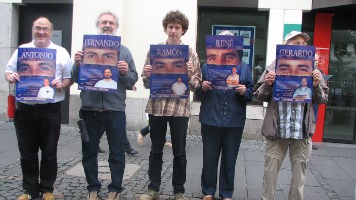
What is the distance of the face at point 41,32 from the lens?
4.06 meters

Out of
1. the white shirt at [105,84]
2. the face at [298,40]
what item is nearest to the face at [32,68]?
the white shirt at [105,84]

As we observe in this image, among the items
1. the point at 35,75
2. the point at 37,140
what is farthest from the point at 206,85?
the point at 37,140

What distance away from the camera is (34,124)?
13.6 feet

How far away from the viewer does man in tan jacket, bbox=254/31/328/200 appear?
387cm

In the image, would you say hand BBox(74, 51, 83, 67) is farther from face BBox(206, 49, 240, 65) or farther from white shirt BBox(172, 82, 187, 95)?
face BBox(206, 49, 240, 65)

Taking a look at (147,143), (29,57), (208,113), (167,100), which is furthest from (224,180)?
(147,143)

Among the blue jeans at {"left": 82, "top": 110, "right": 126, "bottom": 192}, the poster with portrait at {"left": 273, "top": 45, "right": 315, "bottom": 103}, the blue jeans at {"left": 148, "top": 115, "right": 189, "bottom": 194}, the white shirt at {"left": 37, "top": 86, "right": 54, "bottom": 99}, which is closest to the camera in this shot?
the poster with portrait at {"left": 273, "top": 45, "right": 315, "bottom": 103}

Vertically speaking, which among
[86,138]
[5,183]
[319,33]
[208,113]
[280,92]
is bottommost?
[5,183]

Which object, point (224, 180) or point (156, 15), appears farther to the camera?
point (156, 15)

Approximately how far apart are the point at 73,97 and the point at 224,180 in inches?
214

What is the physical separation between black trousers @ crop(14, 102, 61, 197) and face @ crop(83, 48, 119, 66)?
2.21 ft

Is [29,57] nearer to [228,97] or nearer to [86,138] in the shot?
[86,138]

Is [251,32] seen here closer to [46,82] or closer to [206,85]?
[206,85]

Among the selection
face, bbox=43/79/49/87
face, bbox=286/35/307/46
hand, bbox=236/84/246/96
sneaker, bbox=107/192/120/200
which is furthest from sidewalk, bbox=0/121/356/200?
face, bbox=286/35/307/46
